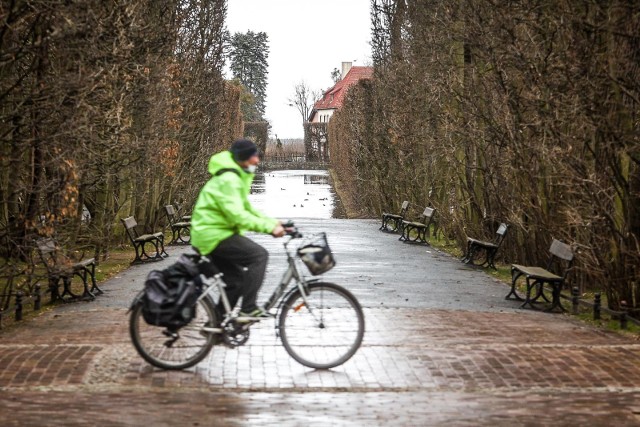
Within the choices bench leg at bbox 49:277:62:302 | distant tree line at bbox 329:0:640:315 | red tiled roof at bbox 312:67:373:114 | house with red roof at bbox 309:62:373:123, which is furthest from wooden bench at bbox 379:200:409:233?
house with red roof at bbox 309:62:373:123

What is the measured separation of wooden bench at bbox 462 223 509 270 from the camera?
19.4 metres

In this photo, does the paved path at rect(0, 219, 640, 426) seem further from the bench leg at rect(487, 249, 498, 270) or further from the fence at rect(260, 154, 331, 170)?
the fence at rect(260, 154, 331, 170)

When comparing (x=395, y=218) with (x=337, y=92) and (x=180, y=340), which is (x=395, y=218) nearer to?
(x=180, y=340)

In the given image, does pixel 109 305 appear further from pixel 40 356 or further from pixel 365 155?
pixel 365 155

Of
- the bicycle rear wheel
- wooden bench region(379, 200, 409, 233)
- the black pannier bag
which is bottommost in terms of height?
wooden bench region(379, 200, 409, 233)

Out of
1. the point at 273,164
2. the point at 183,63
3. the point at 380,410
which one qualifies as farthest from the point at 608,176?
the point at 273,164

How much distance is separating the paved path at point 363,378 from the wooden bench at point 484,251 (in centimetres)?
618

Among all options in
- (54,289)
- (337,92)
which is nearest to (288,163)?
(337,92)

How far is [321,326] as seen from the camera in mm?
9094

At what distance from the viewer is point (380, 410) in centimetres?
760

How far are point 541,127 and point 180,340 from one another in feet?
22.5

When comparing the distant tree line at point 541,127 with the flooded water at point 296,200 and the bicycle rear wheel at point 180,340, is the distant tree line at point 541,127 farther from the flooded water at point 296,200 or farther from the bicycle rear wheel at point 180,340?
the flooded water at point 296,200

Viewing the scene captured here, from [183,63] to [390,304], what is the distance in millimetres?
17148

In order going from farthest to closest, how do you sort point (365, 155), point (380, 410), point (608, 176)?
point (365, 155) < point (608, 176) < point (380, 410)
